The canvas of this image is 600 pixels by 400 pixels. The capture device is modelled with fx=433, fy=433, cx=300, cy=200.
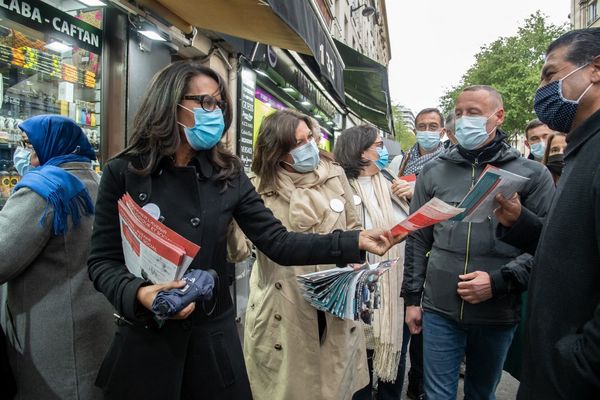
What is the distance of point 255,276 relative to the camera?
8.56ft

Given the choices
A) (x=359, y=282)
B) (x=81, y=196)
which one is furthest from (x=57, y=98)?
(x=359, y=282)

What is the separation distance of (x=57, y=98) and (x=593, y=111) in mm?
3551

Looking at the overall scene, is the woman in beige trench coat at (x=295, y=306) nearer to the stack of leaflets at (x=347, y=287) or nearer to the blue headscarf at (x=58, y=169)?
the stack of leaflets at (x=347, y=287)

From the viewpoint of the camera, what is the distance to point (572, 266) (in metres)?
1.29

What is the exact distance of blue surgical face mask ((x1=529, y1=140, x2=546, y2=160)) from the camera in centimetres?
437

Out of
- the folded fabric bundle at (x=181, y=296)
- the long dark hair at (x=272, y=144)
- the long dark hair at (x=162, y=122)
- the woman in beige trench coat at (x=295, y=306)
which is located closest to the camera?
the folded fabric bundle at (x=181, y=296)

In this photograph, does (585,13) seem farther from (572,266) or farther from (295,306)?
(572,266)

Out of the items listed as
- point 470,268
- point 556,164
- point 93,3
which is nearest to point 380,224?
point 470,268

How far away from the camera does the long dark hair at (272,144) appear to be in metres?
2.58

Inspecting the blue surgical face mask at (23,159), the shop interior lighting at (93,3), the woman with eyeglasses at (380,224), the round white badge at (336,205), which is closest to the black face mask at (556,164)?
the woman with eyeglasses at (380,224)

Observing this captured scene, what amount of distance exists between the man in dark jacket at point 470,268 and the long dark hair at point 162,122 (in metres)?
1.35

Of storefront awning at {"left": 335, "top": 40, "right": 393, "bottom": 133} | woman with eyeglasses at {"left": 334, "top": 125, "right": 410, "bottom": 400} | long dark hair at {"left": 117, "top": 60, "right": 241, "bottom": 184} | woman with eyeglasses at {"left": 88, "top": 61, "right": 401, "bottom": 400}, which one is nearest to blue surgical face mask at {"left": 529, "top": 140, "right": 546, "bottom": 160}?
woman with eyeglasses at {"left": 334, "top": 125, "right": 410, "bottom": 400}

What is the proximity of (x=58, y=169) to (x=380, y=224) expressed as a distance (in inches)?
79.5

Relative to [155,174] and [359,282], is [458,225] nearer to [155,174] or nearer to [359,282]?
[359,282]
